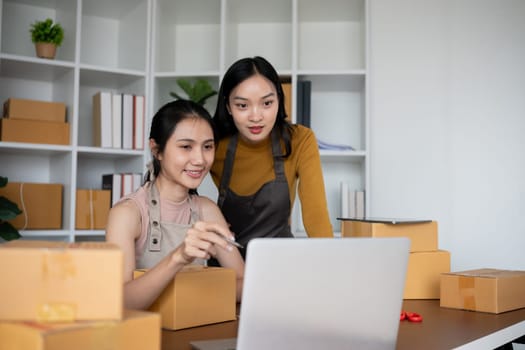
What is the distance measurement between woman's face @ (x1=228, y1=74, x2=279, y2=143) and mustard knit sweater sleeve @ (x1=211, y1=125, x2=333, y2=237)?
199 mm

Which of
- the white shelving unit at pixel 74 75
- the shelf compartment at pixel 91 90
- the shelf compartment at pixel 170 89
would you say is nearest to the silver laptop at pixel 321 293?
the white shelving unit at pixel 74 75

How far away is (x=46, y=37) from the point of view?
3.03 metres

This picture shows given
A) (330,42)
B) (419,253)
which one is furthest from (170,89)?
(419,253)

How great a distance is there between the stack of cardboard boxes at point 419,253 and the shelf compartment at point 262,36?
6.05ft

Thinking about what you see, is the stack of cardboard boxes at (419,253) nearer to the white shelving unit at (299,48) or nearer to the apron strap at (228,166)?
the apron strap at (228,166)

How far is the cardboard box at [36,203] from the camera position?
2.95 m

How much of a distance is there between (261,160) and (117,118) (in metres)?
1.37

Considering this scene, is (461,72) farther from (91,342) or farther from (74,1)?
(91,342)

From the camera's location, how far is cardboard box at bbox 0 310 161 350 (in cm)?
67

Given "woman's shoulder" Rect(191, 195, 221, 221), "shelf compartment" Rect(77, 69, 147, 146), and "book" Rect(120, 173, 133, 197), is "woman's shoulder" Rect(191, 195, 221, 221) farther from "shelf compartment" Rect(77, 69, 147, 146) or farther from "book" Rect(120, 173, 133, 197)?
"shelf compartment" Rect(77, 69, 147, 146)

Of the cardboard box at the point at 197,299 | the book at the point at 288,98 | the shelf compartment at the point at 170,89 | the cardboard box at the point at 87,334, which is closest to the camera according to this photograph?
the cardboard box at the point at 87,334

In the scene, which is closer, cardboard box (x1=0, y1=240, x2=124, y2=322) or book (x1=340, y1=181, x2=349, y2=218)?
cardboard box (x1=0, y1=240, x2=124, y2=322)

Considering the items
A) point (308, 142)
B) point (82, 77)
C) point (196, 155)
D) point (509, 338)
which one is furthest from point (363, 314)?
point (82, 77)

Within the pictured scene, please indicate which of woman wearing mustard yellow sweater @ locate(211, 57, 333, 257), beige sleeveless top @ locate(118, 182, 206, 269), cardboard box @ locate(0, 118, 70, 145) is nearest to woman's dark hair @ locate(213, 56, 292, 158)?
woman wearing mustard yellow sweater @ locate(211, 57, 333, 257)
